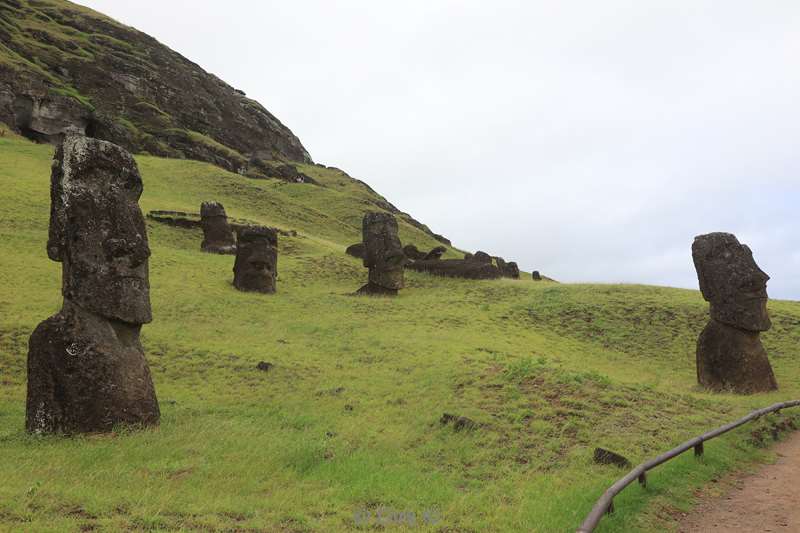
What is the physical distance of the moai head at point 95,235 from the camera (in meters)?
10.8

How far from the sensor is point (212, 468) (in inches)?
343

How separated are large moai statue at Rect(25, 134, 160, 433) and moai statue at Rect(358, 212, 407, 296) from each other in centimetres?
1890

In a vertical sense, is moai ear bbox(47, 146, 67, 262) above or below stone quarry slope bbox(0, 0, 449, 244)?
below

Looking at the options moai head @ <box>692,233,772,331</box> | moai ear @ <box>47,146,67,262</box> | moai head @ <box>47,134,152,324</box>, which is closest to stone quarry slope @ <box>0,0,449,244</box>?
moai head @ <box>692,233,772,331</box>

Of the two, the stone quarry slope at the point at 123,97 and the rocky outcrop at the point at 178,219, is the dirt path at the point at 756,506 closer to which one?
the rocky outcrop at the point at 178,219


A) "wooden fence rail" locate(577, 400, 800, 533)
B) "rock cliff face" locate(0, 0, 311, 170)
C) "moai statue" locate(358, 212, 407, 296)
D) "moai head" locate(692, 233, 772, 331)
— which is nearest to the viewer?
"wooden fence rail" locate(577, 400, 800, 533)

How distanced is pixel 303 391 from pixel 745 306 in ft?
42.4

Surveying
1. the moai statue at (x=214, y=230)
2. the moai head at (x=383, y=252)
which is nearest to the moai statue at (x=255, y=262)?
the moai head at (x=383, y=252)

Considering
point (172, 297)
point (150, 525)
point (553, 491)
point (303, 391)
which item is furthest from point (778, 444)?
point (172, 297)

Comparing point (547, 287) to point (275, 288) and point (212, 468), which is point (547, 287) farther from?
point (212, 468)

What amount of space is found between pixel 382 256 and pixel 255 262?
649 cm

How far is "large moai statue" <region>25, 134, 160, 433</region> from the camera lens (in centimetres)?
1026

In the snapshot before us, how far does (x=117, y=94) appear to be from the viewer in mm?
82500

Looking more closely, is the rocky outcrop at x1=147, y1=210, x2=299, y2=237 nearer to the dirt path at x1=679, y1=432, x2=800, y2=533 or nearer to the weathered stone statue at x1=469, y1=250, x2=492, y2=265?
the weathered stone statue at x1=469, y1=250, x2=492, y2=265
